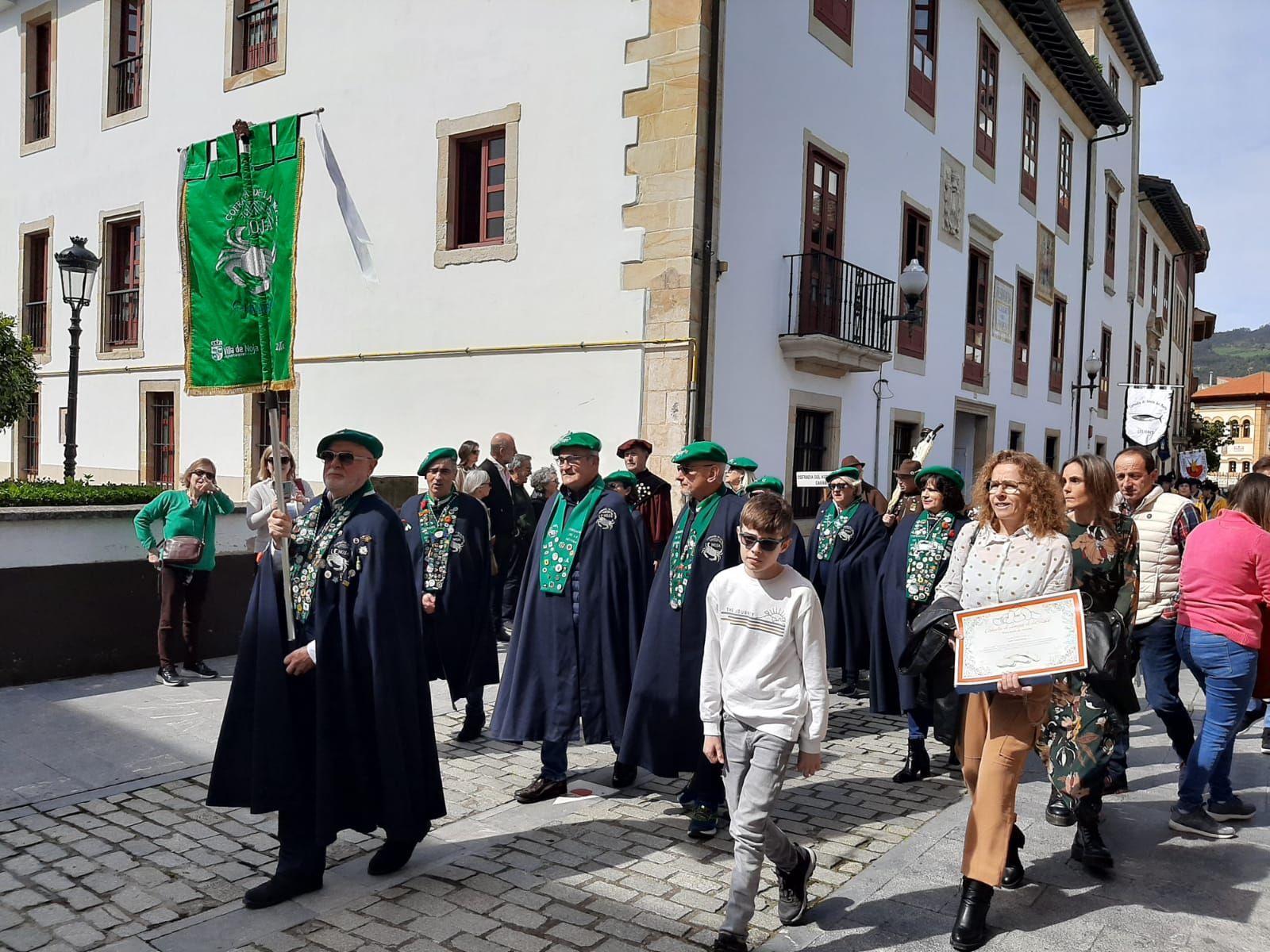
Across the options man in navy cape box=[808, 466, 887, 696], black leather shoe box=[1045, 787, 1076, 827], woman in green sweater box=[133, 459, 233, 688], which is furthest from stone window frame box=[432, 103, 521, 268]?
black leather shoe box=[1045, 787, 1076, 827]

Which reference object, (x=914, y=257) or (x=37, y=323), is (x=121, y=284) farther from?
(x=914, y=257)

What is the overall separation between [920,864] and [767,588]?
159 cm

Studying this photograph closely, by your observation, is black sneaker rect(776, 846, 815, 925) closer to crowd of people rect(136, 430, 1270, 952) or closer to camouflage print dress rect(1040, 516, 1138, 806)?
crowd of people rect(136, 430, 1270, 952)

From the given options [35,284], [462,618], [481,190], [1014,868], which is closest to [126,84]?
[35,284]

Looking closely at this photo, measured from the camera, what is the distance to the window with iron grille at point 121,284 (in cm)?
1689

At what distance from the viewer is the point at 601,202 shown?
1141 cm

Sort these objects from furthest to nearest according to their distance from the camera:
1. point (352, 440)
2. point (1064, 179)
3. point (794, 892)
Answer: point (1064, 179) → point (352, 440) → point (794, 892)

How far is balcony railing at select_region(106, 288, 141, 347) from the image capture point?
16891mm

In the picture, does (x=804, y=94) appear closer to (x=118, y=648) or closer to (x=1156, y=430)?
(x=1156, y=430)

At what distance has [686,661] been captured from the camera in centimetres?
469

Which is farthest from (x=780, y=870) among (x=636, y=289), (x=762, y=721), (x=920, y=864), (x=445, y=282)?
(x=445, y=282)

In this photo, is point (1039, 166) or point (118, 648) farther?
point (1039, 166)

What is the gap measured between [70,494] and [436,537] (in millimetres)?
3798

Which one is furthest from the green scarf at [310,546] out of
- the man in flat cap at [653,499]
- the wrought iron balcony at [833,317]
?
the wrought iron balcony at [833,317]
